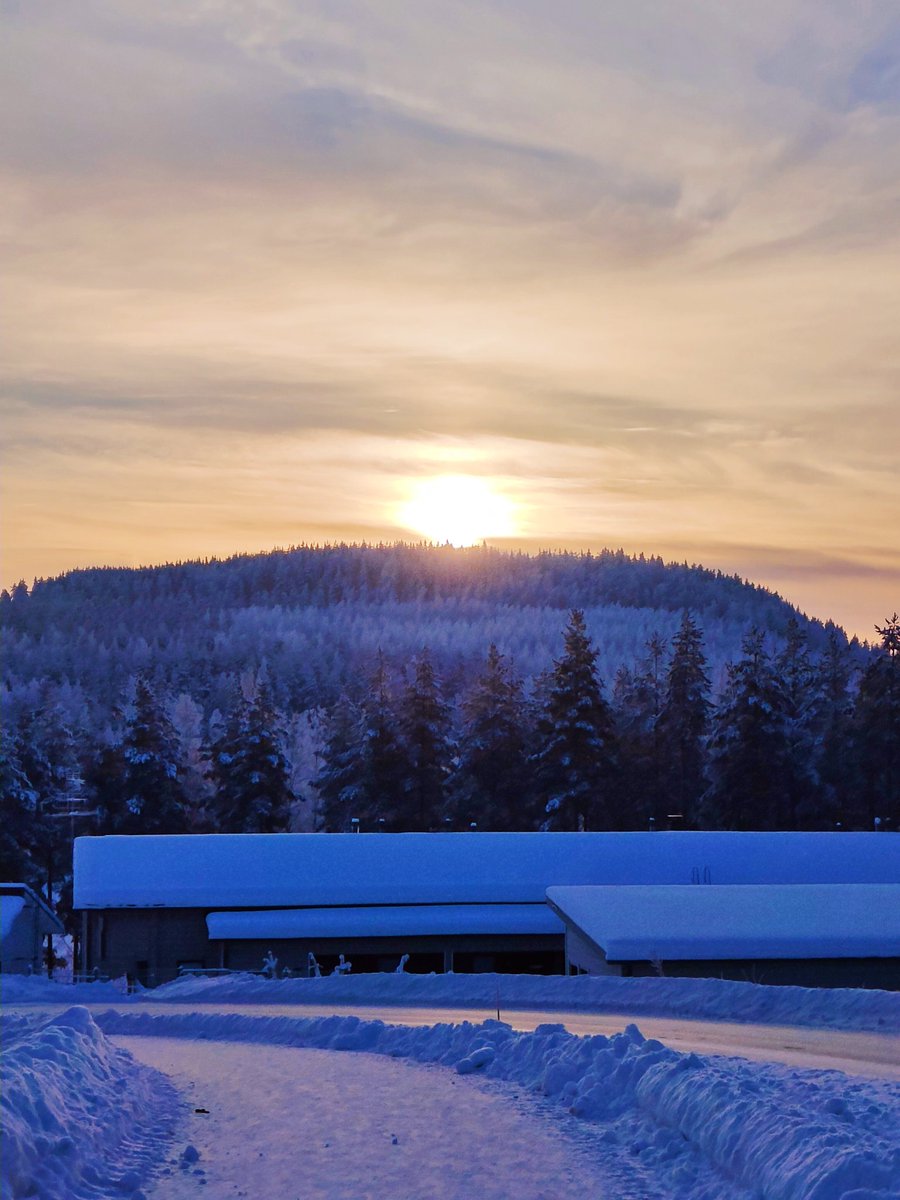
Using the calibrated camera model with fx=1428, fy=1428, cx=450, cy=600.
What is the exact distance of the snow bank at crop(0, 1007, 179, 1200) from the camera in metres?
10.2

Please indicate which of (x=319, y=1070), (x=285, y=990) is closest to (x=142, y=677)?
(x=285, y=990)

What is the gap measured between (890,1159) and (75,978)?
3077 cm

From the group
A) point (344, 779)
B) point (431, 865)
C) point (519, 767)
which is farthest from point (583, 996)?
point (344, 779)

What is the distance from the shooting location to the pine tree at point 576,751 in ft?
193

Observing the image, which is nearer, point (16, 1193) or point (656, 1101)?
point (16, 1193)

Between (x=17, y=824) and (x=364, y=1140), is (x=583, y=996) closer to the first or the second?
(x=364, y=1140)

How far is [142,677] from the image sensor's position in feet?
213

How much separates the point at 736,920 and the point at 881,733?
109 ft

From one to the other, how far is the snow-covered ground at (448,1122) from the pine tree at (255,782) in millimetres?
39630

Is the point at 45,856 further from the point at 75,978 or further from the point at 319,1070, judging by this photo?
the point at 319,1070

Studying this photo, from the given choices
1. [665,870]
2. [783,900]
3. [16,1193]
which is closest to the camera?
[16,1193]

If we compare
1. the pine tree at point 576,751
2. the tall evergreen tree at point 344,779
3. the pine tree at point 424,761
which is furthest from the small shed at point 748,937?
the tall evergreen tree at point 344,779

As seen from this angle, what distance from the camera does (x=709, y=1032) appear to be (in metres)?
21.6

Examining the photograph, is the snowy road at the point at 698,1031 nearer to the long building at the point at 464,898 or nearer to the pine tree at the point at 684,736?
the long building at the point at 464,898
